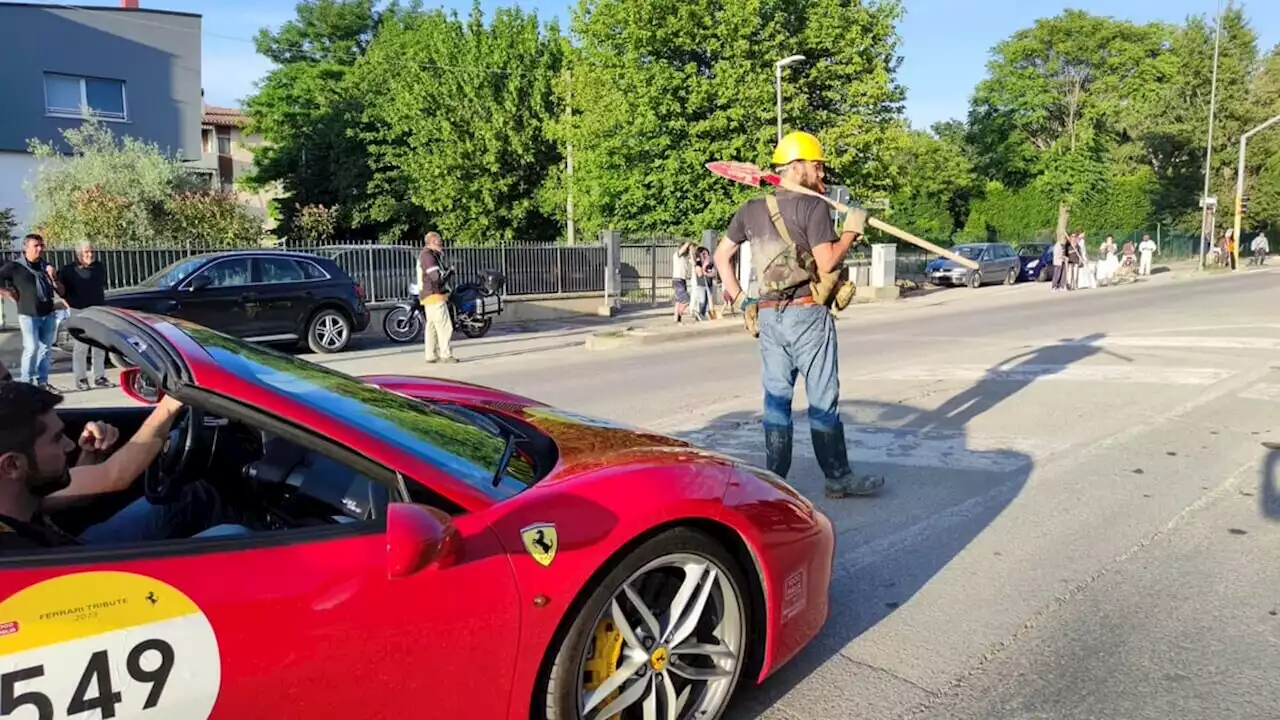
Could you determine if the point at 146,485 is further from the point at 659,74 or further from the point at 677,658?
the point at 659,74

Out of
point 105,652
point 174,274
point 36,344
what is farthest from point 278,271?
point 105,652

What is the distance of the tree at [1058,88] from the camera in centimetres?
5509

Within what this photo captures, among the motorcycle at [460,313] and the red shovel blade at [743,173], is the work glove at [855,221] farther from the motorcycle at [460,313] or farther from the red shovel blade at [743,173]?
the motorcycle at [460,313]

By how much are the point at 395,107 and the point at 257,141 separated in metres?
27.5

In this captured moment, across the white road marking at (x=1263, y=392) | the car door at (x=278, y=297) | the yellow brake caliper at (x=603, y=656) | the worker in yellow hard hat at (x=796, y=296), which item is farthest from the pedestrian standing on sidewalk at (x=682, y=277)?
the yellow brake caliper at (x=603, y=656)

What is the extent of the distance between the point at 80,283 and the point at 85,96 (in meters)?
24.0

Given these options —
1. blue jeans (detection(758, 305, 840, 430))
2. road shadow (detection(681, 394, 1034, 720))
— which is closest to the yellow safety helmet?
blue jeans (detection(758, 305, 840, 430))

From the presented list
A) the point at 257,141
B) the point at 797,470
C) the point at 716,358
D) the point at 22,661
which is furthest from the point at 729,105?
the point at 257,141

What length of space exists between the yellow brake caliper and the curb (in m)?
11.9

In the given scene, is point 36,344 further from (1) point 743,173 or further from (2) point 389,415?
(2) point 389,415

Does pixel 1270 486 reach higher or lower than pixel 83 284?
lower

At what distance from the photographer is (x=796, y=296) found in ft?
16.6

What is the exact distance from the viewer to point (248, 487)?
274 centimetres

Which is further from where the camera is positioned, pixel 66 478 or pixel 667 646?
pixel 667 646
